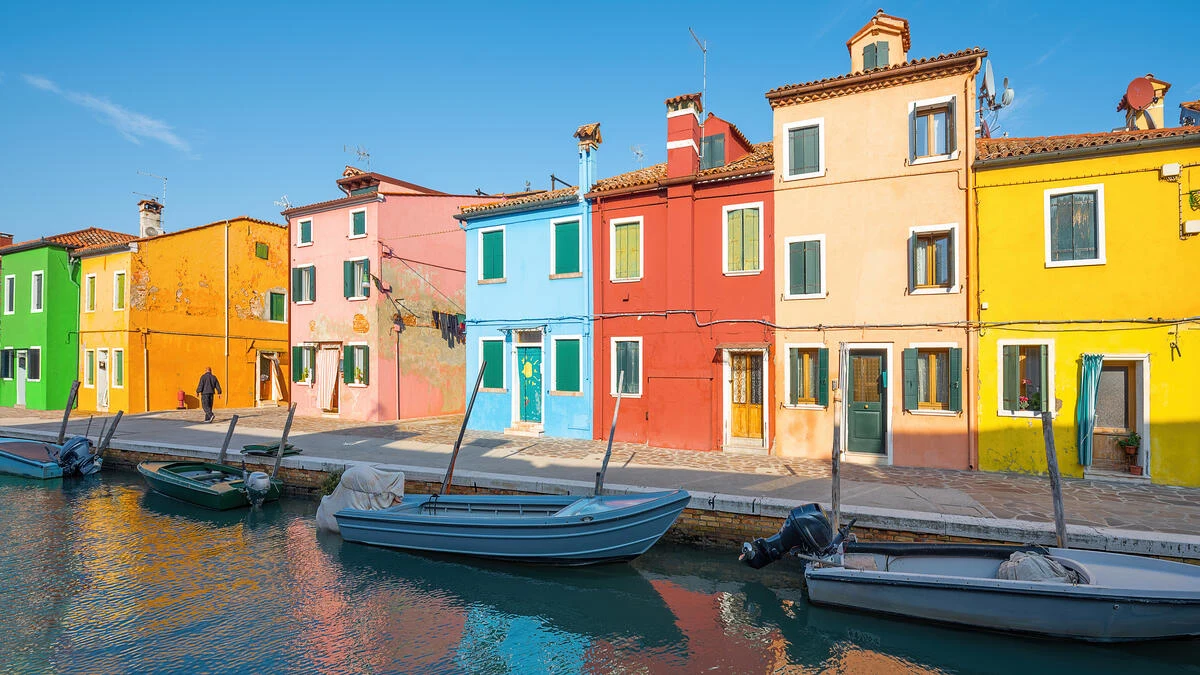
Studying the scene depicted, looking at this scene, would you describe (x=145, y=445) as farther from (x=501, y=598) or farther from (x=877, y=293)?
(x=877, y=293)

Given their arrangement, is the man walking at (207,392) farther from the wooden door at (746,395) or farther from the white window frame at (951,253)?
the white window frame at (951,253)

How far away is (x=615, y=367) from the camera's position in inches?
650

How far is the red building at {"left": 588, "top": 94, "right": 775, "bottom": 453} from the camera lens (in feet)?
48.8

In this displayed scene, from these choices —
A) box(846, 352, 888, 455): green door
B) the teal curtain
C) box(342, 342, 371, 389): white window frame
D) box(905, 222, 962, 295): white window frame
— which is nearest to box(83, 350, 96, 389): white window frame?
box(342, 342, 371, 389): white window frame

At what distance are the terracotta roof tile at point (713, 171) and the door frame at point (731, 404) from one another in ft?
13.6

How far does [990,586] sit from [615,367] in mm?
10372

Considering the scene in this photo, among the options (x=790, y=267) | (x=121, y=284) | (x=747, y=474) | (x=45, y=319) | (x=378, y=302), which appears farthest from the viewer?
(x=45, y=319)

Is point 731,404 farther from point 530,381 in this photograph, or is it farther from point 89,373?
point 89,373

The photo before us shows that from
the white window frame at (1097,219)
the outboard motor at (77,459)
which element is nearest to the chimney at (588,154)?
the white window frame at (1097,219)

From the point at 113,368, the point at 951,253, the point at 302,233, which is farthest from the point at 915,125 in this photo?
the point at 113,368

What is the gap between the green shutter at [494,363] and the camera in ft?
60.1

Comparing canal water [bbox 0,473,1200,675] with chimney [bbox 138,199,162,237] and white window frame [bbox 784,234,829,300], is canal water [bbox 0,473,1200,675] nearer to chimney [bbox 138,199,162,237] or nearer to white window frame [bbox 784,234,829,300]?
white window frame [bbox 784,234,829,300]

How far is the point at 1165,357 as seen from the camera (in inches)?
448

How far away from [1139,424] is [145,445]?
2242 centimetres
